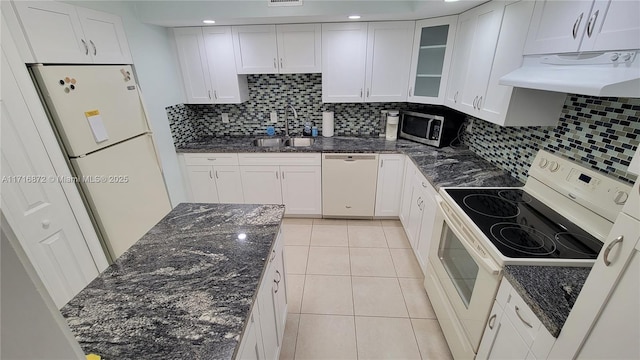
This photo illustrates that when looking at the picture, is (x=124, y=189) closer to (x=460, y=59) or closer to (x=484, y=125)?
(x=460, y=59)

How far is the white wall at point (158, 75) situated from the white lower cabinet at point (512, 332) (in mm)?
2796

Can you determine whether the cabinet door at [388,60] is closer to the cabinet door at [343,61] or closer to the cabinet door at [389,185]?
the cabinet door at [343,61]

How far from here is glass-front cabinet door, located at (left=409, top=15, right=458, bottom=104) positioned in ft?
7.98

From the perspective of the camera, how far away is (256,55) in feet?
9.14

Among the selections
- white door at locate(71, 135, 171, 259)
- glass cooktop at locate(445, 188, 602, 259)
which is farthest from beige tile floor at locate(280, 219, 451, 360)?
white door at locate(71, 135, 171, 259)

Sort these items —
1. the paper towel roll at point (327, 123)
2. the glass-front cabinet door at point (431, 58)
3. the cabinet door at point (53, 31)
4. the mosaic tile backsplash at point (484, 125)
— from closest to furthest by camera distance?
the mosaic tile backsplash at point (484, 125), the cabinet door at point (53, 31), the glass-front cabinet door at point (431, 58), the paper towel roll at point (327, 123)

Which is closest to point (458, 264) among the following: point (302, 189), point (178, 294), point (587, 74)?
point (587, 74)

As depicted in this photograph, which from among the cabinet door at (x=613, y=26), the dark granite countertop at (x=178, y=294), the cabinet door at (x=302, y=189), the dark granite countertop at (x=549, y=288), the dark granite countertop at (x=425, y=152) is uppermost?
the cabinet door at (x=613, y=26)

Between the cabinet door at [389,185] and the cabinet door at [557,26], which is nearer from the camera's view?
the cabinet door at [557,26]

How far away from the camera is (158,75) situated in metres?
2.57

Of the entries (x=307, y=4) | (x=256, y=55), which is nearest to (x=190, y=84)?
(x=256, y=55)

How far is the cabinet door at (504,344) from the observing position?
109 centimetres

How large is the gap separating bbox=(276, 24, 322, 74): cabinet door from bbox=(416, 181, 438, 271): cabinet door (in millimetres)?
1670

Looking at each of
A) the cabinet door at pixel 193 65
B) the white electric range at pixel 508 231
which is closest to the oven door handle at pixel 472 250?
the white electric range at pixel 508 231
